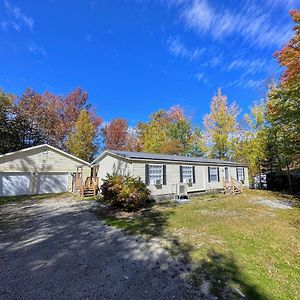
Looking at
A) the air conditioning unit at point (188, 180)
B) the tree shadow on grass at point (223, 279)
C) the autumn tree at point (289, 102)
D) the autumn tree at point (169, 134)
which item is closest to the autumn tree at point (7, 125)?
the autumn tree at point (169, 134)

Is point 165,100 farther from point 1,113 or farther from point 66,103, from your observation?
point 1,113

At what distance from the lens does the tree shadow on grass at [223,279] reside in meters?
3.66

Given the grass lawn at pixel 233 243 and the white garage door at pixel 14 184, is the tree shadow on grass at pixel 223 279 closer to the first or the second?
the grass lawn at pixel 233 243

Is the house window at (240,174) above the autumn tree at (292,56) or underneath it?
underneath

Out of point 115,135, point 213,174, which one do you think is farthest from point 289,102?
point 115,135

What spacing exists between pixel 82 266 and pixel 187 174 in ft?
39.6

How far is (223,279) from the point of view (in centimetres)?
412

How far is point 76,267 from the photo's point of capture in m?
4.56

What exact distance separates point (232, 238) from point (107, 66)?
18.2 m

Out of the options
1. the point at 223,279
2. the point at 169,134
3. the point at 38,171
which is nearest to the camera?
the point at 223,279

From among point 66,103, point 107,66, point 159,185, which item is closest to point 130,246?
point 159,185

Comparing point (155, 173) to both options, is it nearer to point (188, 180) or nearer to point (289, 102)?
point (188, 180)

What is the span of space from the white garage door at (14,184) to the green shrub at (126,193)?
9.52m

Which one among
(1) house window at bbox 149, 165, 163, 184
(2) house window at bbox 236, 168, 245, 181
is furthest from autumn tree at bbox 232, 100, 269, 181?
(1) house window at bbox 149, 165, 163, 184
